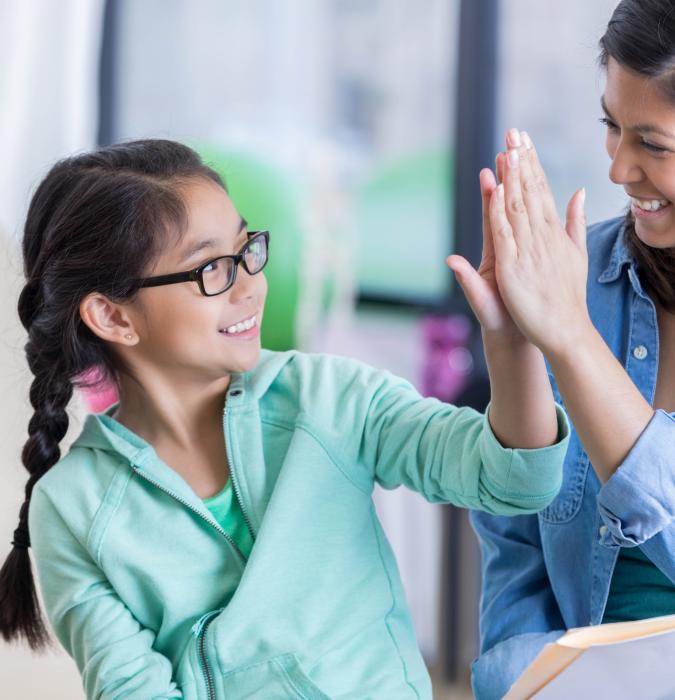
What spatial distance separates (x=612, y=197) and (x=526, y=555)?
136 centimetres

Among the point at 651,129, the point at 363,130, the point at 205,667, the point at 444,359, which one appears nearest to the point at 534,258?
the point at 651,129

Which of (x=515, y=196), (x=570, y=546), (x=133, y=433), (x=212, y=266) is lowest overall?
(x=570, y=546)

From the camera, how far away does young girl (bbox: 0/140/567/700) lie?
51.7 inches

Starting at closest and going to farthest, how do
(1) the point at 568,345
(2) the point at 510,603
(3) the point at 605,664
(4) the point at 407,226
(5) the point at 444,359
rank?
1. (3) the point at 605,664
2. (1) the point at 568,345
3. (2) the point at 510,603
4. (5) the point at 444,359
5. (4) the point at 407,226

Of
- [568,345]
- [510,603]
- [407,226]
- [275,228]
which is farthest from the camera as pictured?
[407,226]

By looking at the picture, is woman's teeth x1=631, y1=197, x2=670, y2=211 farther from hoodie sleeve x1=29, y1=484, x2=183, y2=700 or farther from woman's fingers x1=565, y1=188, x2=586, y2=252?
hoodie sleeve x1=29, y1=484, x2=183, y2=700

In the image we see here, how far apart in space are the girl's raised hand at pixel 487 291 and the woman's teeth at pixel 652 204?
0.20m

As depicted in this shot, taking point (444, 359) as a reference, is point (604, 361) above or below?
above

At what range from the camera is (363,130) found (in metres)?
3.13

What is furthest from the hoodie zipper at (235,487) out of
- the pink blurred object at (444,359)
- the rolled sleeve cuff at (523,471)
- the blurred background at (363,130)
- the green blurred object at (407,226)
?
the green blurred object at (407,226)

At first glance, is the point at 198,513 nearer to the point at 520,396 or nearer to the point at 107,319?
the point at 107,319

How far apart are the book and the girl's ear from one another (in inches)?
25.9

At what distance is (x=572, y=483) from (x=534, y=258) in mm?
377

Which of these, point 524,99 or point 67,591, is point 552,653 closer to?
point 67,591
